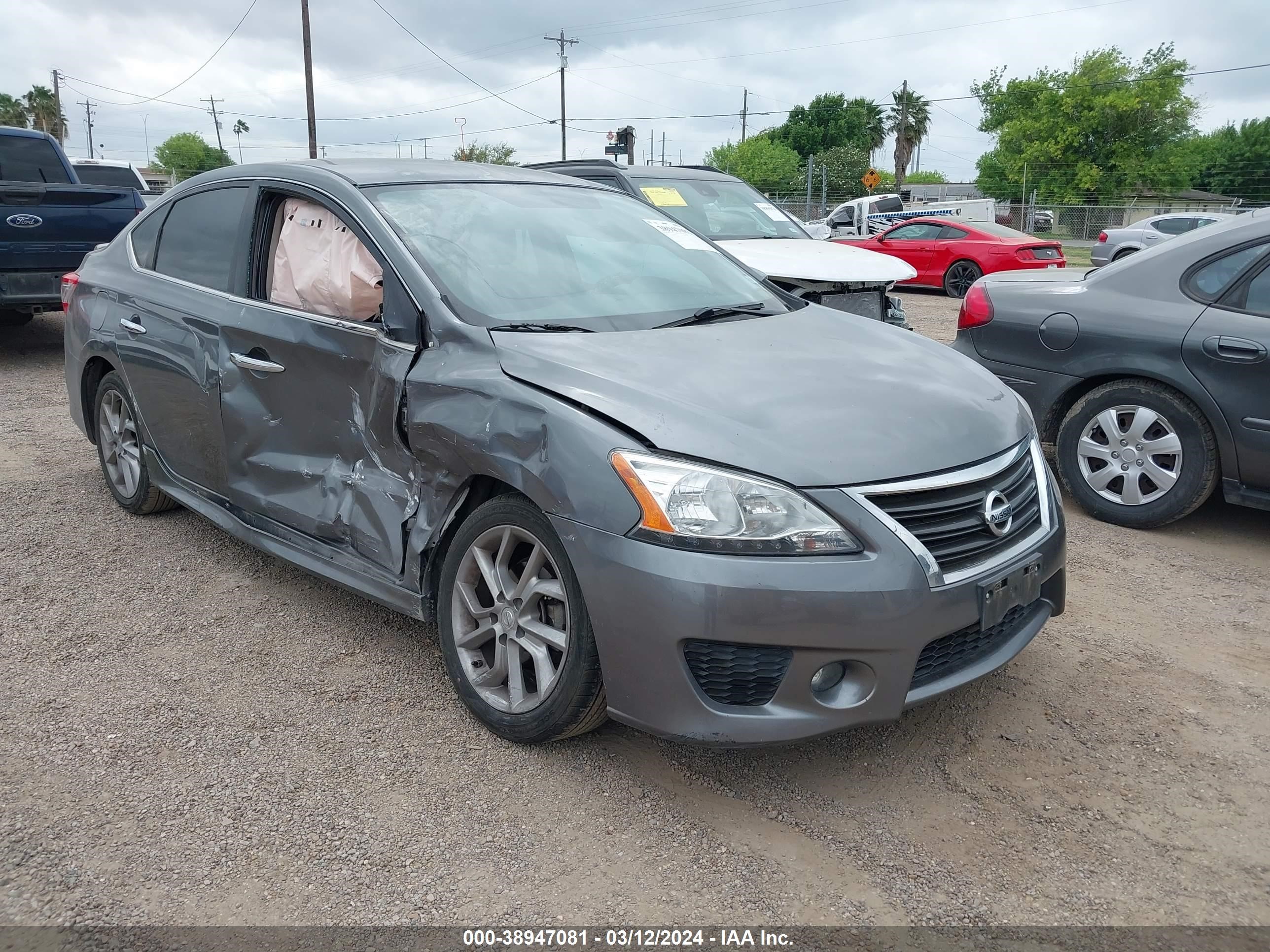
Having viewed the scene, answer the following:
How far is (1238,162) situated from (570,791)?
3181 inches

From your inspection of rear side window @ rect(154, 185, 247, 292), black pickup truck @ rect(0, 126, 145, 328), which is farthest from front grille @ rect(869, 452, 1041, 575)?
black pickup truck @ rect(0, 126, 145, 328)

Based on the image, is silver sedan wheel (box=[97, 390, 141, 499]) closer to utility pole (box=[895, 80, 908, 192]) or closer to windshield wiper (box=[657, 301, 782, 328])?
windshield wiper (box=[657, 301, 782, 328])

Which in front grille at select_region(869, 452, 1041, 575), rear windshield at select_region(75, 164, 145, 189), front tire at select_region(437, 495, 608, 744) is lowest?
front tire at select_region(437, 495, 608, 744)

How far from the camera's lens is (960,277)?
16.5 metres

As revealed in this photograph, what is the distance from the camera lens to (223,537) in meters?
Result: 4.61

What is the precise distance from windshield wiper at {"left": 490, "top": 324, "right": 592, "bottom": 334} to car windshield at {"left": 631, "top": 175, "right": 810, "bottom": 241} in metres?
5.43

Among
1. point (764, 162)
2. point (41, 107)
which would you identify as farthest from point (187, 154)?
point (764, 162)

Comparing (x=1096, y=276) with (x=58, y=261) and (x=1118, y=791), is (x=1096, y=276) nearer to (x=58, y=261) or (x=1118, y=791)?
(x=1118, y=791)

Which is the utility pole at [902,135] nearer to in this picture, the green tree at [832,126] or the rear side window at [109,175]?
the green tree at [832,126]

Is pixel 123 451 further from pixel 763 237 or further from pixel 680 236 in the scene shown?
pixel 763 237

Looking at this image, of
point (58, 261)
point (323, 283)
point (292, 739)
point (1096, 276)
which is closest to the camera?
point (292, 739)

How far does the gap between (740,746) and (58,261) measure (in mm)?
8467

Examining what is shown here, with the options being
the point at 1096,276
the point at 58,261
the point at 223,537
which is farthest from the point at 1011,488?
the point at 58,261

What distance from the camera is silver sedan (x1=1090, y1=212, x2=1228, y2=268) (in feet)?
65.7
